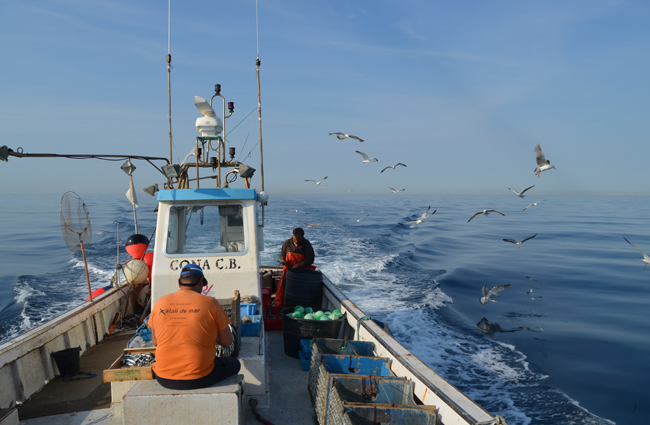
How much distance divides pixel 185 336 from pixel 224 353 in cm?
80

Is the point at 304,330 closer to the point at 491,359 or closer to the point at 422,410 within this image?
the point at 422,410

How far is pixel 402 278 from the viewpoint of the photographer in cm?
1486

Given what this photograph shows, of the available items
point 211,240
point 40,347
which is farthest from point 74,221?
point 211,240

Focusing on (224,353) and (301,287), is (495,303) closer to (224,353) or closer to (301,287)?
(301,287)

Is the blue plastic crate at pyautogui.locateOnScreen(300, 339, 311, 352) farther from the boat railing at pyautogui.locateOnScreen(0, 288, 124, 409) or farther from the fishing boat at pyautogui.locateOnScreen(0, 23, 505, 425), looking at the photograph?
the boat railing at pyautogui.locateOnScreen(0, 288, 124, 409)

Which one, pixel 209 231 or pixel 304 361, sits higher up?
pixel 209 231

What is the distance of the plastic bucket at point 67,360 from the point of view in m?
4.34

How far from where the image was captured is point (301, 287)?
241 inches

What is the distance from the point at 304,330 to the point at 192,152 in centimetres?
304

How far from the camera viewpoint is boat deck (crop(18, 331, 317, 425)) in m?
3.56

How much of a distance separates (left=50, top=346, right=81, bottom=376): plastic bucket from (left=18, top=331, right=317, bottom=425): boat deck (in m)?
0.11

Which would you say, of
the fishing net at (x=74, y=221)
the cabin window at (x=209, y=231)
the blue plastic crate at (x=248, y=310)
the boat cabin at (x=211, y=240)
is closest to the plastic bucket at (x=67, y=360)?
the boat cabin at (x=211, y=240)

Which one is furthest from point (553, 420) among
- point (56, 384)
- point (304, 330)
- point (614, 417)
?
point (56, 384)

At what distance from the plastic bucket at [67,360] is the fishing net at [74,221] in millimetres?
1681
